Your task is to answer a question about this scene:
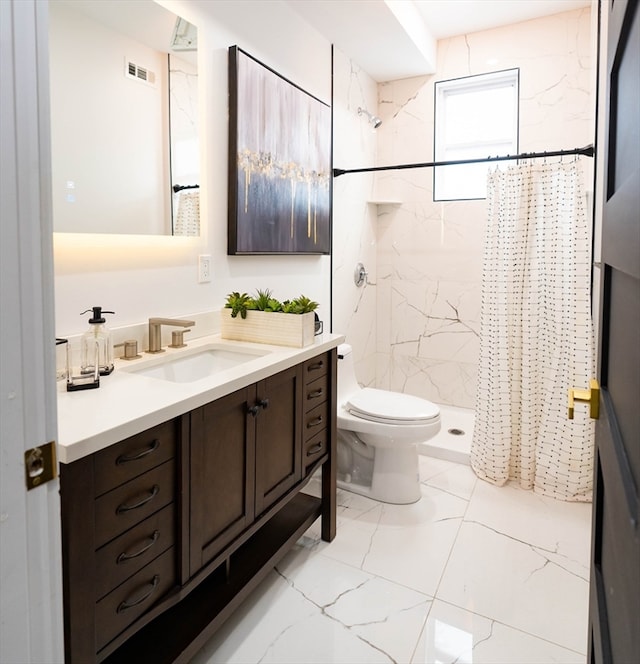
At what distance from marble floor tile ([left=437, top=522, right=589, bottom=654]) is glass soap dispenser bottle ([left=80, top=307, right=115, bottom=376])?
1.45 meters

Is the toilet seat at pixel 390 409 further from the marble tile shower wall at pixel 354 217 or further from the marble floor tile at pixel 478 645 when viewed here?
the marble floor tile at pixel 478 645

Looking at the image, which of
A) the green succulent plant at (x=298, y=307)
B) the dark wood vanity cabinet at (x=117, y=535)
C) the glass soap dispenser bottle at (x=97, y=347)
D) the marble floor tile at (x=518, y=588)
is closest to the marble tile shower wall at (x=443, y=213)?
the marble floor tile at (x=518, y=588)

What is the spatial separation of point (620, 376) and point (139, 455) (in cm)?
97

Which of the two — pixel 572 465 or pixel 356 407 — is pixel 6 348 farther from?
pixel 572 465

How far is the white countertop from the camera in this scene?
997mm

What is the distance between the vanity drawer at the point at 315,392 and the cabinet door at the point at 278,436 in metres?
0.06

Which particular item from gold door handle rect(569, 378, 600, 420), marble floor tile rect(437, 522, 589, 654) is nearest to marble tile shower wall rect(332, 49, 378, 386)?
marble floor tile rect(437, 522, 589, 654)

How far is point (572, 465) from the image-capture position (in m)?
2.52

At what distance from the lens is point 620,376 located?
0.68 metres

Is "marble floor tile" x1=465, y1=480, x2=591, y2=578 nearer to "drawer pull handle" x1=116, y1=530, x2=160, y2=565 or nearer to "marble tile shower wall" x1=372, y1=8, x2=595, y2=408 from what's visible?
"marble tile shower wall" x1=372, y1=8, x2=595, y2=408

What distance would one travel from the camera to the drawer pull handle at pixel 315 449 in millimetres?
1953

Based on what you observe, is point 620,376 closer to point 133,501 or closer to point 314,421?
point 133,501

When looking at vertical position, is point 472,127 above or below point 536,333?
above

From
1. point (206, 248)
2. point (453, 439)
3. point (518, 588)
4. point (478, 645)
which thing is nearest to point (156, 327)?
point (206, 248)
